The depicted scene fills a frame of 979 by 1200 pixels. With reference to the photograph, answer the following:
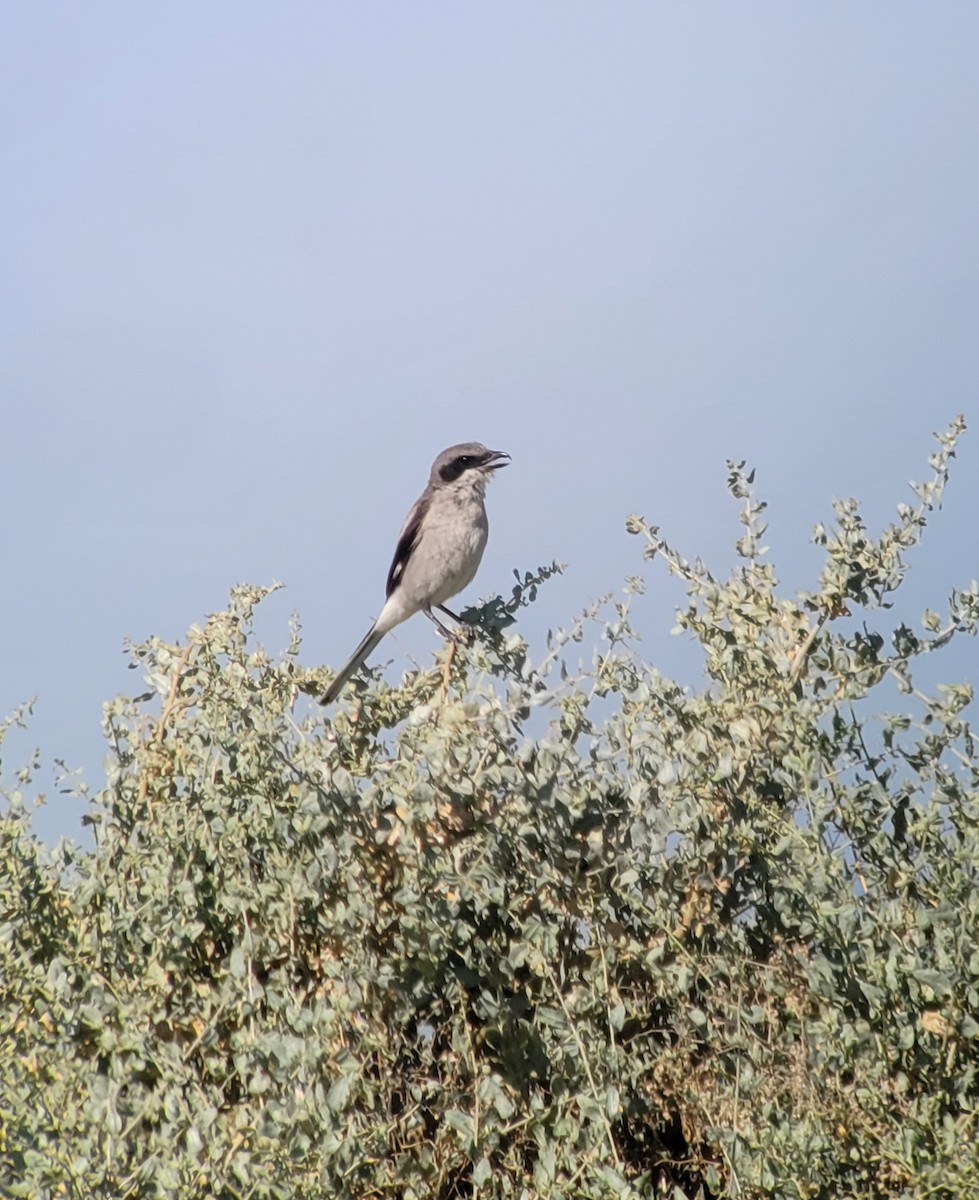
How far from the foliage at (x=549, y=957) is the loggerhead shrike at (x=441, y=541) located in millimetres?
4041

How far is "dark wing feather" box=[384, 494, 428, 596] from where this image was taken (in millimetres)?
8094

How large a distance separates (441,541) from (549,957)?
492 cm

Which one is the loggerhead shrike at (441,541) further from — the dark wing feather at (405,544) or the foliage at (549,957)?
the foliage at (549,957)

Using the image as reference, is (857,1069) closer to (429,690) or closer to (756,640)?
(756,640)

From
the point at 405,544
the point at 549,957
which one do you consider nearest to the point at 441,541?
the point at 405,544

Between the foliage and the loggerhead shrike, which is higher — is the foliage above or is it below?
below

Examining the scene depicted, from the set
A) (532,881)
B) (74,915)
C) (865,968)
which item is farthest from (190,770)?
(865,968)

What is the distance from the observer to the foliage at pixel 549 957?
276cm

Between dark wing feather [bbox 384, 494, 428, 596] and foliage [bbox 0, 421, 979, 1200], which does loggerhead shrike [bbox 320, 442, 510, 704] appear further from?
foliage [bbox 0, 421, 979, 1200]

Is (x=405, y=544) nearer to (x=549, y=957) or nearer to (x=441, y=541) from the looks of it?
(x=441, y=541)

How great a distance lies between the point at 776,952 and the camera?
10.4 feet

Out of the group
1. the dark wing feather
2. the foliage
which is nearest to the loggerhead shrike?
the dark wing feather

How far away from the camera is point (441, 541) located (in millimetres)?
7762

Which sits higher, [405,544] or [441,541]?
[405,544]
